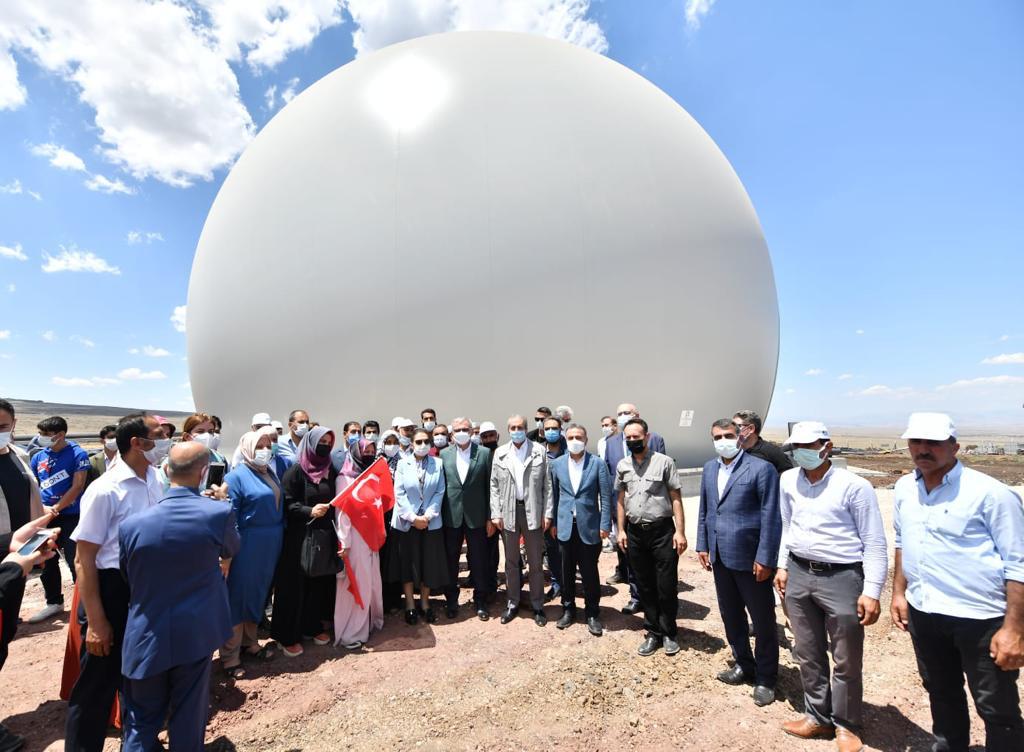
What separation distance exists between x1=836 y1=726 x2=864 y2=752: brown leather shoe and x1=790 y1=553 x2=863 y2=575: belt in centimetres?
88

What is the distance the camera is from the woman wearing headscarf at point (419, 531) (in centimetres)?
484

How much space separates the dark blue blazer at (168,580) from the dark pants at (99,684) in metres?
0.47

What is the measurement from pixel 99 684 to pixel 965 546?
175 inches

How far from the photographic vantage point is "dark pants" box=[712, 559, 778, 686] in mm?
3320

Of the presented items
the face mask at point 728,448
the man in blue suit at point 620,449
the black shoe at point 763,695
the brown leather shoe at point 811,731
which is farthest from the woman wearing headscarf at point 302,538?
the brown leather shoe at point 811,731

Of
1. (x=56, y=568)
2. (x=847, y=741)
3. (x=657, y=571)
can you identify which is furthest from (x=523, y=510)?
(x=56, y=568)

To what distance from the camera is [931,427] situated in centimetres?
240

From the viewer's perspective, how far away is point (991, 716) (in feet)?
7.48

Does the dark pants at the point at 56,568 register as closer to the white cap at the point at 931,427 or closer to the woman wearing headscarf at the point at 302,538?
the woman wearing headscarf at the point at 302,538

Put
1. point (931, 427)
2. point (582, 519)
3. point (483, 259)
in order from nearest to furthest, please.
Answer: point (931, 427) < point (582, 519) < point (483, 259)

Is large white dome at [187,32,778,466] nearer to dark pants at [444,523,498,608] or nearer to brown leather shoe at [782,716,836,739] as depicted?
dark pants at [444,523,498,608]

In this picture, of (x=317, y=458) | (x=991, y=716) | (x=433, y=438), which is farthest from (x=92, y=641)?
(x=991, y=716)

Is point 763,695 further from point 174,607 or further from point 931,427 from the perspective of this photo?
point 174,607

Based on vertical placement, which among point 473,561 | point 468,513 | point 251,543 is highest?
point 251,543
